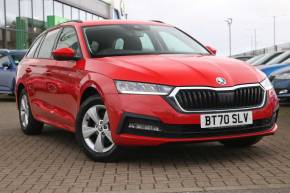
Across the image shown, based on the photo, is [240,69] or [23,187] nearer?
[23,187]

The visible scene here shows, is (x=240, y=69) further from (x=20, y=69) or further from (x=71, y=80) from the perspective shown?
(x=20, y=69)

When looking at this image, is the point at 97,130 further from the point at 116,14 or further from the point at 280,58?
the point at 116,14

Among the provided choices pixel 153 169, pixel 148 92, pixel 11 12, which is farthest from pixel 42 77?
pixel 11 12

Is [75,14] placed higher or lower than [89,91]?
higher

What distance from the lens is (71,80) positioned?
22.3 ft

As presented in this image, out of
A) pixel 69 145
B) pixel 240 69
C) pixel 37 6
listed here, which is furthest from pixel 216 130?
pixel 37 6

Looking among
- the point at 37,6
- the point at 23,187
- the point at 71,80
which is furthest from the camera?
the point at 37,6

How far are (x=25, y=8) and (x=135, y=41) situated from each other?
25503 millimetres

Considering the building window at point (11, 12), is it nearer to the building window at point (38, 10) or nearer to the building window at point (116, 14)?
the building window at point (38, 10)

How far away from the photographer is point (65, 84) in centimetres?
696

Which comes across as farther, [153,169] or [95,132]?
[95,132]

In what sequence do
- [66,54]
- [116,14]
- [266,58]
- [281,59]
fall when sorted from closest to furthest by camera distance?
[66,54] < [281,59] < [266,58] < [116,14]

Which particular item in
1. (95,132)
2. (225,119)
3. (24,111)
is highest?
(225,119)

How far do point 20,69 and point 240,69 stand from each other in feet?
13.3
